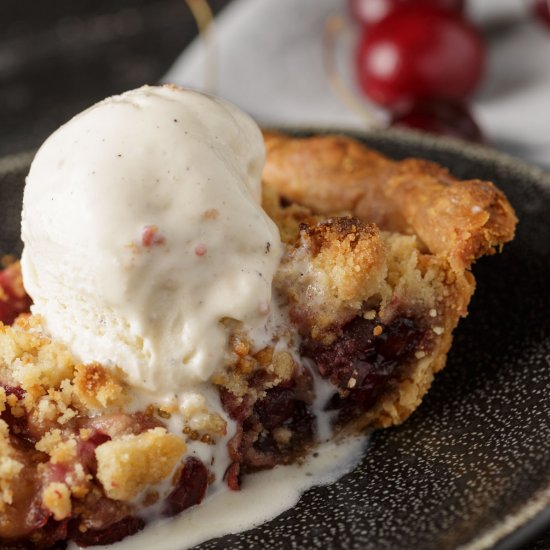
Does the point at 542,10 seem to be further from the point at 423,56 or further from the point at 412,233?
the point at 412,233

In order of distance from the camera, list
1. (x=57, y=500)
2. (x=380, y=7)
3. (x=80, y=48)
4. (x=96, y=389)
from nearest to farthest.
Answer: (x=57, y=500)
(x=96, y=389)
(x=380, y=7)
(x=80, y=48)

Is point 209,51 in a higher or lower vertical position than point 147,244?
lower

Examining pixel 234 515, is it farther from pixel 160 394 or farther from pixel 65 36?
pixel 65 36

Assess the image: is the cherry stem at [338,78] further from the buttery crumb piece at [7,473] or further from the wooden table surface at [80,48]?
the buttery crumb piece at [7,473]

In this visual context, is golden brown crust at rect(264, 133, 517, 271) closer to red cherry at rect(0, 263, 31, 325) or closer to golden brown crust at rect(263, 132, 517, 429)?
golden brown crust at rect(263, 132, 517, 429)

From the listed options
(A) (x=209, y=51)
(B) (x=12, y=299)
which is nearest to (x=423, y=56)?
(A) (x=209, y=51)

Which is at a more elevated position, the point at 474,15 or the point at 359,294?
the point at 359,294

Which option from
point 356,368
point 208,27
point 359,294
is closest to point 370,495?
point 356,368
